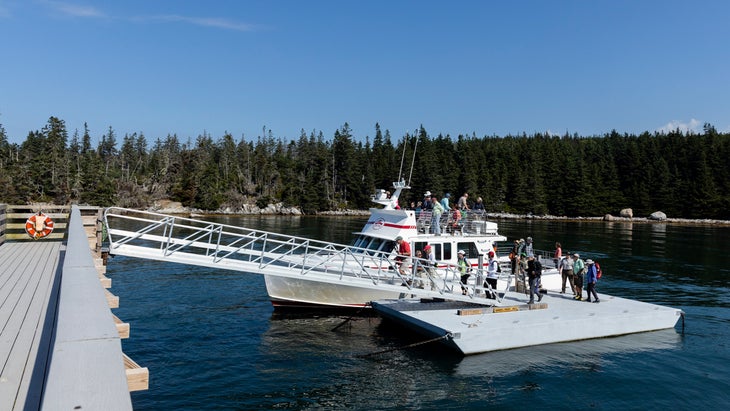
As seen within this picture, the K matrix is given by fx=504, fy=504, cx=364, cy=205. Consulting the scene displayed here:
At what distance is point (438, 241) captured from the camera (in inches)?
848

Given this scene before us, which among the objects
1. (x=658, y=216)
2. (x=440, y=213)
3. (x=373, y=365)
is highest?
(x=658, y=216)

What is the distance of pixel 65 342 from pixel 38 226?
17.6m

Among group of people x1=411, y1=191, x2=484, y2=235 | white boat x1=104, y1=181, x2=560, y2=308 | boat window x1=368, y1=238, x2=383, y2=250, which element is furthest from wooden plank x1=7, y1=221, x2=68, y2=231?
group of people x1=411, y1=191, x2=484, y2=235

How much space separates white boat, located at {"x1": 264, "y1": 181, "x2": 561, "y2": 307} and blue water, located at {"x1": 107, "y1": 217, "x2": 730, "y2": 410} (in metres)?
0.88

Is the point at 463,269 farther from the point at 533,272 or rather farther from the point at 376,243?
the point at 376,243

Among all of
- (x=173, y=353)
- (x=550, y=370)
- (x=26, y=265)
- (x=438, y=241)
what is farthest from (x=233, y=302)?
(x=550, y=370)

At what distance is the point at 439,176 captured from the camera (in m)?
116

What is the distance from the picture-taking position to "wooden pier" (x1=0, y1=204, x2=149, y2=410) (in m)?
2.29

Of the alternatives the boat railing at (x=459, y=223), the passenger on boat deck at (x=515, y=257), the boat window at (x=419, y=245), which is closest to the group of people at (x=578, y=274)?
the passenger on boat deck at (x=515, y=257)

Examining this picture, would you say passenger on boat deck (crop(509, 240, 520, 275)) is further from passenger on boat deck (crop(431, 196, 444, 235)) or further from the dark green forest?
the dark green forest

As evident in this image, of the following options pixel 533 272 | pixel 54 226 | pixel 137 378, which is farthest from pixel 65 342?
pixel 54 226

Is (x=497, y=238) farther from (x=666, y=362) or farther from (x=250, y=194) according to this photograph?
(x=250, y=194)

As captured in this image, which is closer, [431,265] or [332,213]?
[431,265]

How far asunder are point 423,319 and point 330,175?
109 meters
